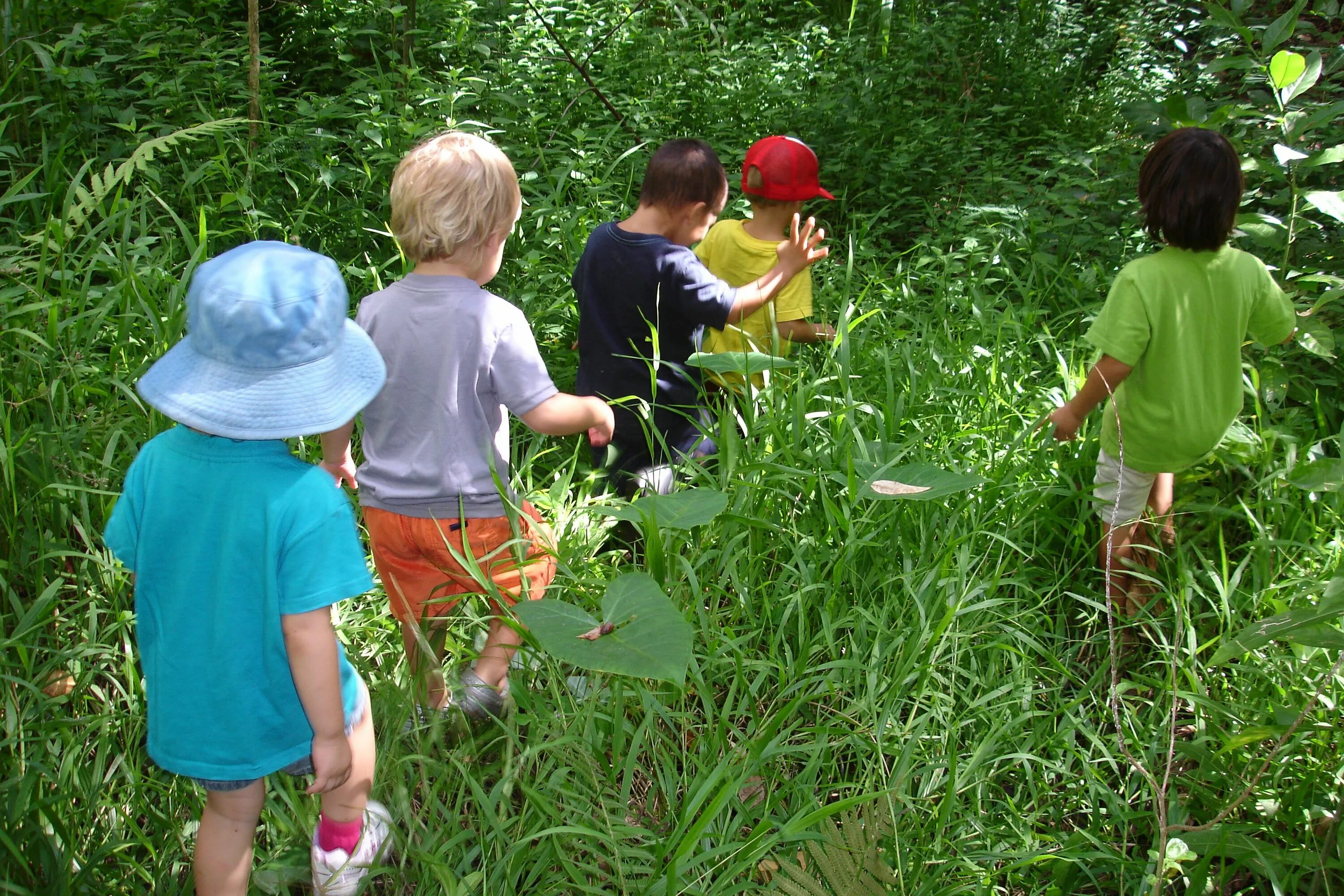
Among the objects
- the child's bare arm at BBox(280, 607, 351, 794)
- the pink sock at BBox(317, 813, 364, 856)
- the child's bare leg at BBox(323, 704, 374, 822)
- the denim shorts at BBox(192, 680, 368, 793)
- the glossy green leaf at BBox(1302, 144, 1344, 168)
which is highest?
the glossy green leaf at BBox(1302, 144, 1344, 168)

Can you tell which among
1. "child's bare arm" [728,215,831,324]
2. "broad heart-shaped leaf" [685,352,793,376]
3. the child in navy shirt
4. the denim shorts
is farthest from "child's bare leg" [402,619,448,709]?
"child's bare arm" [728,215,831,324]

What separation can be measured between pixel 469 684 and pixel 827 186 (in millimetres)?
3309

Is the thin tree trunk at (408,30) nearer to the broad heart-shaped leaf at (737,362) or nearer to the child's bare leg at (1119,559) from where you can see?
the broad heart-shaped leaf at (737,362)

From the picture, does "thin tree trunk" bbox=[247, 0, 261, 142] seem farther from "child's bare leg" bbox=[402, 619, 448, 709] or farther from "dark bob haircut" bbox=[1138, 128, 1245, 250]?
"dark bob haircut" bbox=[1138, 128, 1245, 250]

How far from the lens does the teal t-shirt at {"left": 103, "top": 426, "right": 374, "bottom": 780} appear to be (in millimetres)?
1444

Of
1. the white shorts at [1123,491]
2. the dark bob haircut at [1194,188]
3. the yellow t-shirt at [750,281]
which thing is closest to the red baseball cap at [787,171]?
the yellow t-shirt at [750,281]

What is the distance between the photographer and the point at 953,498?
2.43 metres

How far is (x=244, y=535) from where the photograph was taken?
56.7 inches

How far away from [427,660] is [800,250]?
1.42 meters

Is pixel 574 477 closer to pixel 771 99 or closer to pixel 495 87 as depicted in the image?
pixel 495 87

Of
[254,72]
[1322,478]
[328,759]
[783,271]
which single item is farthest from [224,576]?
[254,72]

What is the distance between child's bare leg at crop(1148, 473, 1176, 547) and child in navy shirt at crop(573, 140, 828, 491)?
1.05 m

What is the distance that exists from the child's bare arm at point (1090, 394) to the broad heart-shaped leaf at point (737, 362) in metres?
0.71

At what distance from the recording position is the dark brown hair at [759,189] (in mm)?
2938
